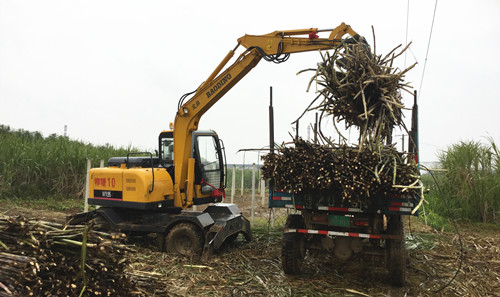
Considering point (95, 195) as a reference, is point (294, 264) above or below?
below

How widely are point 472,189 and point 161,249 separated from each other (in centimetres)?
886

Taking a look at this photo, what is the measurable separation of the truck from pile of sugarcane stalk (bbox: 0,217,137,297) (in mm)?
2826

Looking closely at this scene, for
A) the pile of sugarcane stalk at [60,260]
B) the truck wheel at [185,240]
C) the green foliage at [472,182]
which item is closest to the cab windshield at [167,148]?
the truck wheel at [185,240]

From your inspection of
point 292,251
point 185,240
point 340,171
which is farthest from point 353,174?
point 185,240

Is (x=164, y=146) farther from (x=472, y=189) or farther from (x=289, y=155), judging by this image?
(x=472, y=189)

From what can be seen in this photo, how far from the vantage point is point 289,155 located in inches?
223

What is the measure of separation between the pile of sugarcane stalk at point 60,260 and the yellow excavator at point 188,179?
313cm

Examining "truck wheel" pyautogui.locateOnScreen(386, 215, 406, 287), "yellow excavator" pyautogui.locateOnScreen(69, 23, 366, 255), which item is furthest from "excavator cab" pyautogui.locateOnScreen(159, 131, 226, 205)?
"truck wheel" pyautogui.locateOnScreen(386, 215, 406, 287)

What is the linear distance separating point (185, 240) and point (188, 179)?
4.23ft

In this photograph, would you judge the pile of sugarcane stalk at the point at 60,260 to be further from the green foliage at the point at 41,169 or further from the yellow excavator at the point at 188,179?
the green foliage at the point at 41,169

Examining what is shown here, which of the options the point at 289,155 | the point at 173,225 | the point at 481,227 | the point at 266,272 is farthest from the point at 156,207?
the point at 481,227

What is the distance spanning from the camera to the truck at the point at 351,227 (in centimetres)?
538

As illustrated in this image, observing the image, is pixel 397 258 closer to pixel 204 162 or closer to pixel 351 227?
pixel 351 227

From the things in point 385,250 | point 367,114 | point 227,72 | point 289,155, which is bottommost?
point 385,250
